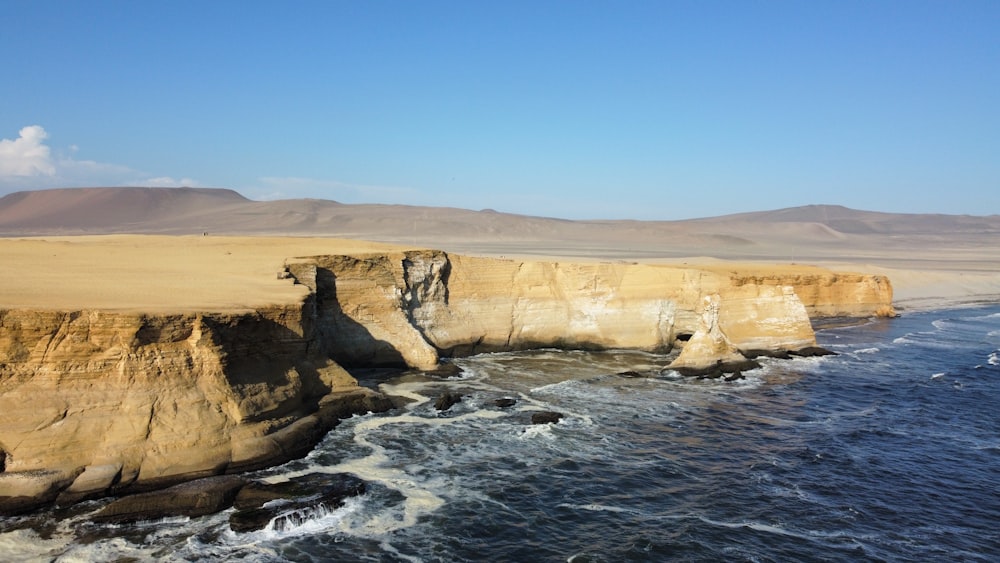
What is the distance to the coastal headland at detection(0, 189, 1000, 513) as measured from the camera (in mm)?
15180

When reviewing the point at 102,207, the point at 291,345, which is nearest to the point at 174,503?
the point at 291,345

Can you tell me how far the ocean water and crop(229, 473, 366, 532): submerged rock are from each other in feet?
0.76

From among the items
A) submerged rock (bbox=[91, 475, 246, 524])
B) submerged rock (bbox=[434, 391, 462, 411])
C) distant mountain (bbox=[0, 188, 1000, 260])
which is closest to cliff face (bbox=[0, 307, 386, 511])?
submerged rock (bbox=[91, 475, 246, 524])

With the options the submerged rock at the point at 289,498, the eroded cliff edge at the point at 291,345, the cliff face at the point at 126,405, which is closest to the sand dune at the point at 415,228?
the eroded cliff edge at the point at 291,345

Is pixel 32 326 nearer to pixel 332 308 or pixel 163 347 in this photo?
pixel 163 347

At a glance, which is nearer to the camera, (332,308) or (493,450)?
(493,450)

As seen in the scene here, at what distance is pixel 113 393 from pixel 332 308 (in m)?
12.1

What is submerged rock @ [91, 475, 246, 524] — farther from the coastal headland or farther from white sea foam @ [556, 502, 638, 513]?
white sea foam @ [556, 502, 638, 513]

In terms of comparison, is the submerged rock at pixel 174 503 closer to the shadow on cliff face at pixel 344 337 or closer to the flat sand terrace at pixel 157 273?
the flat sand terrace at pixel 157 273

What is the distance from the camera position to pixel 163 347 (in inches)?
650

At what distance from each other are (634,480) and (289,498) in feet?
27.8

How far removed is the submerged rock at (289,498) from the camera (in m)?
14.0

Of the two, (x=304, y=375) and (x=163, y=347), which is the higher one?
(x=163, y=347)

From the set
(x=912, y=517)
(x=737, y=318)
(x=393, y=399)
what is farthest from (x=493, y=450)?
(x=737, y=318)
